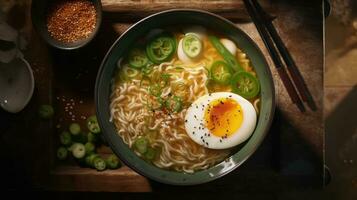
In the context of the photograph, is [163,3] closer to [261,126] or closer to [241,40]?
[241,40]

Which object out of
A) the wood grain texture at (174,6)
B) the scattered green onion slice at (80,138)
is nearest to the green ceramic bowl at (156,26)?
the wood grain texture at (174,6)

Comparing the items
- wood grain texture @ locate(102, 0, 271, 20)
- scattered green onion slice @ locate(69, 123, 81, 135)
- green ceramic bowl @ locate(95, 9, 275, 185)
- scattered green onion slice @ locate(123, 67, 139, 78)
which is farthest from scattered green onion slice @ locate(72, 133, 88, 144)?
wood grain texture @ locate(102, 0, 271, 20)

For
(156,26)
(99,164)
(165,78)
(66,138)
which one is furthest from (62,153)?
(156,26)

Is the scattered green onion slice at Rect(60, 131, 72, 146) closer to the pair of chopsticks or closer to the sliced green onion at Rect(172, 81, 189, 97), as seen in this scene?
the sliced green onion at Rect(172, 81, 189, 97)

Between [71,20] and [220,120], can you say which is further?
[71,20]

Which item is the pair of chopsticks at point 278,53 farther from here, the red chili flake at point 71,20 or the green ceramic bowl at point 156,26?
the red chili flake at point 71,20

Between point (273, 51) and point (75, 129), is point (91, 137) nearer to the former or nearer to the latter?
point (75, 129)
